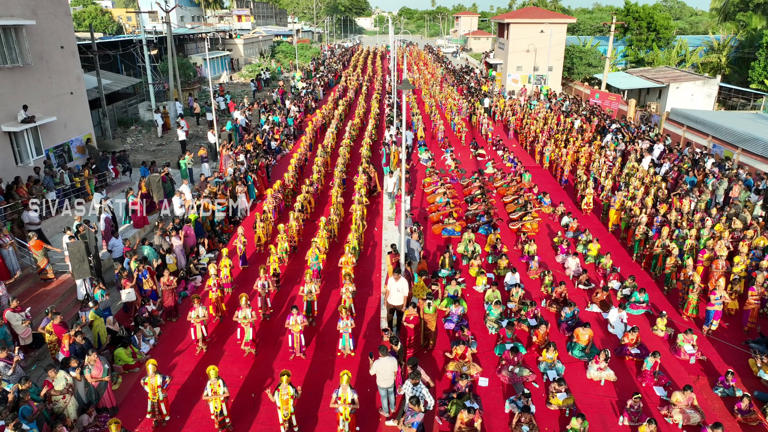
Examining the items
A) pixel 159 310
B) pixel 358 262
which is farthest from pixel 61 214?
pixel 358 262

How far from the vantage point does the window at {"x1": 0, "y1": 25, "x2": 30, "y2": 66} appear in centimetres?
1487

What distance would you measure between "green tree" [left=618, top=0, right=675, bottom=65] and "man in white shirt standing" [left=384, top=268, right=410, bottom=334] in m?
41.3

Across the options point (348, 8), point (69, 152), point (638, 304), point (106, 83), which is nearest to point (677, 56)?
point (638, 304)

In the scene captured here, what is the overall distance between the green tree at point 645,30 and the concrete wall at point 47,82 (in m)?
41.1

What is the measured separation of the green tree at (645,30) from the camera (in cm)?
4400

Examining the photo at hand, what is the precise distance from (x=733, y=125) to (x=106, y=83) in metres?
26.5

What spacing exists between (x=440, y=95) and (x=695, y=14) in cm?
8046

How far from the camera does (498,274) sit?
13.1m

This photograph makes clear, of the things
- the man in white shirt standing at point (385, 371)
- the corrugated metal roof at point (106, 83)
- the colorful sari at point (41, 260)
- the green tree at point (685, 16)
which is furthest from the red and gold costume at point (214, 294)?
the green tree at point (685, 16)

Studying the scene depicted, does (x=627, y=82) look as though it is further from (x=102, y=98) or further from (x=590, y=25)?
(x=590, y=25)

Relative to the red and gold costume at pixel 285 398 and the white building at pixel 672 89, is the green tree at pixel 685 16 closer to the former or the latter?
the white building at pixel 672 89

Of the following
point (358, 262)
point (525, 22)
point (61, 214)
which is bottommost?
point (358, 262)

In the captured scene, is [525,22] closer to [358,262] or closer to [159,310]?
[358,262]

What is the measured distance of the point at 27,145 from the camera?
15.7 meters
